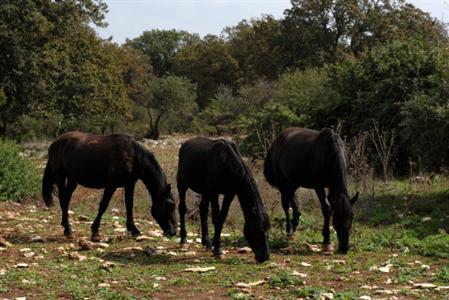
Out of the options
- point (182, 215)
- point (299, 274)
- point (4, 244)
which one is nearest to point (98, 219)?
point (182, 215)

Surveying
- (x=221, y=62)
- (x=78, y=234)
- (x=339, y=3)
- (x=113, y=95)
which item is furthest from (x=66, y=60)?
(x=221, y=62)

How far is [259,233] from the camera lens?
30.5ft

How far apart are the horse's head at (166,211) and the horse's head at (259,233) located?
2299mm

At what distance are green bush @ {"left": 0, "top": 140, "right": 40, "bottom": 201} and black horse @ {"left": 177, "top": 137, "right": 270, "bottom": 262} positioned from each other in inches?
281

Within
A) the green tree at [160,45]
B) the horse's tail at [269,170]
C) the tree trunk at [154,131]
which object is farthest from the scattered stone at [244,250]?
the green tree at [160,45]

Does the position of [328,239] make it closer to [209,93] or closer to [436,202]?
[436,202]

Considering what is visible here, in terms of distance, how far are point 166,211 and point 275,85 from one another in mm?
34070

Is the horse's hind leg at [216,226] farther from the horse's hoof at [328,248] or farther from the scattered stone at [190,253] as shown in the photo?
the horse's hoof at [328,248]

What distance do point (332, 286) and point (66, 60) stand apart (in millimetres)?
21779

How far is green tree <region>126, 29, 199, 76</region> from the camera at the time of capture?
8762 centimetres

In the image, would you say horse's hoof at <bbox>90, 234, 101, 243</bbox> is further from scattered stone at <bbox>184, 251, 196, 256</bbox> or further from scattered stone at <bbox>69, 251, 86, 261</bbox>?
scattered stone at <bbox>184, 251, 196, 256</bbox>

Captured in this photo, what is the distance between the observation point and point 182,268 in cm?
880

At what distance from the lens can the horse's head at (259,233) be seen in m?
9.28

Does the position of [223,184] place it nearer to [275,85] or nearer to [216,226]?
[216,226]
